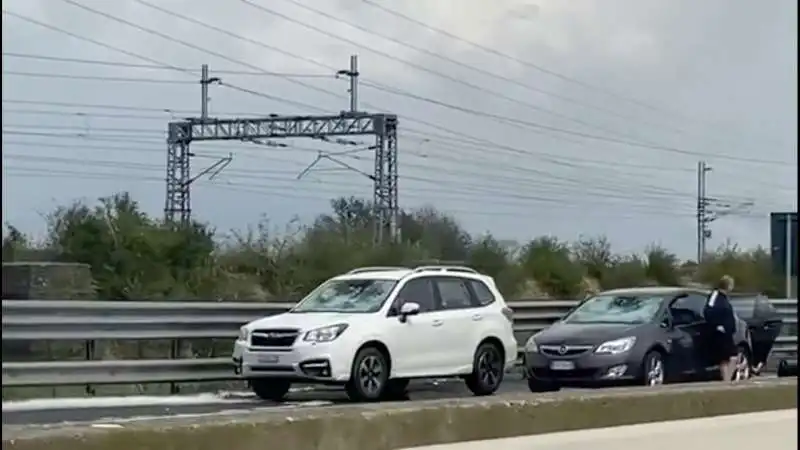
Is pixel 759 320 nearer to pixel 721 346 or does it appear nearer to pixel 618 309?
pixel 721 346

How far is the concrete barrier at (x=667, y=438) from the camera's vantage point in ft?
28.1

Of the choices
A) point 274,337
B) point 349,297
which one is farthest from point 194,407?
point 349,297

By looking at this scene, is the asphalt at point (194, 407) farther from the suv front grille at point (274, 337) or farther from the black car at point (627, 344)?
the black car at point (627, 344)

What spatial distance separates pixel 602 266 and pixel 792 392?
19.0m

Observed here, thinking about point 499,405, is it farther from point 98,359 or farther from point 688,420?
point 98,359

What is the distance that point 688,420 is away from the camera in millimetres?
9922

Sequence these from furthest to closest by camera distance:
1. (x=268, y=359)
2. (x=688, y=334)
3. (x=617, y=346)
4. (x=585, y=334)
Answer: (x=688, y=334), (x=585, y=334), (x=617, y=346), (x=268, y=359)

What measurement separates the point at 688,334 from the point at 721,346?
56 centimetres

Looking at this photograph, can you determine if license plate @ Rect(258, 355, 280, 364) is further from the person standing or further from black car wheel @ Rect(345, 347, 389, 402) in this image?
the person standing

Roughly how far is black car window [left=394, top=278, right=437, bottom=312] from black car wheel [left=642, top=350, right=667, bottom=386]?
262cm

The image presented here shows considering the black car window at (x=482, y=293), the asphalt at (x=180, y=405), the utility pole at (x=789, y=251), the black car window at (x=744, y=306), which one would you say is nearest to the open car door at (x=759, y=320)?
the black car window at (x=744, y=306)

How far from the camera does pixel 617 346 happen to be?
55.7 ft

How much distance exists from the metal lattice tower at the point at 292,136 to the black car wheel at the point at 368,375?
388 inches

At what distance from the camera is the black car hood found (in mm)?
17156
